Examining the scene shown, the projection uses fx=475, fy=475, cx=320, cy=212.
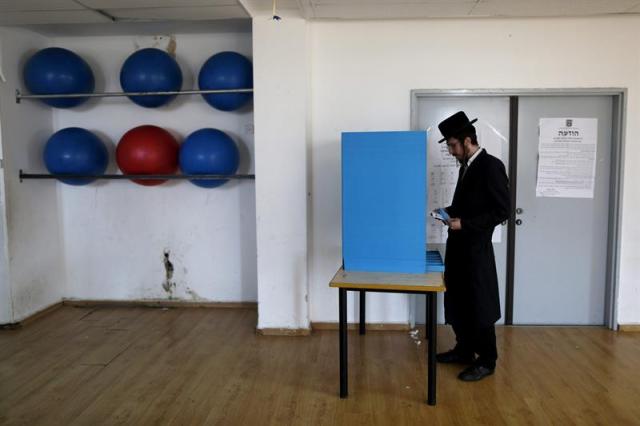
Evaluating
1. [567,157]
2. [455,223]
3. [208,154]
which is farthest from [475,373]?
[208,154]

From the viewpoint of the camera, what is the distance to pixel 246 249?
14.0 feet

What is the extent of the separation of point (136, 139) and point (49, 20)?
41.1 inches

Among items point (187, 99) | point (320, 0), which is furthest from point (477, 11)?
point (187, 99)

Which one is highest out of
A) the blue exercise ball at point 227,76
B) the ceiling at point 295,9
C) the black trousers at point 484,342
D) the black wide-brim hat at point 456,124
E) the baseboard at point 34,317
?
the ceiling at point 295,9

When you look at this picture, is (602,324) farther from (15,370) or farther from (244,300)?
(15,370)

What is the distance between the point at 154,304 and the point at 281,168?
74.3 inches

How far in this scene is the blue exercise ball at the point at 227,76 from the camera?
3.63 m

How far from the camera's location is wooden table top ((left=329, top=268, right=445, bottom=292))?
2459mm

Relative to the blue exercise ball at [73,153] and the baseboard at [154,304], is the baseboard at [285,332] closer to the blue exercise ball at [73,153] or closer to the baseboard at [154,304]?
the baseboard at [154,304]

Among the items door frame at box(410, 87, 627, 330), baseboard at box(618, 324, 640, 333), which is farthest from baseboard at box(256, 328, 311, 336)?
baseboard at box(618, 324, 640, 333)

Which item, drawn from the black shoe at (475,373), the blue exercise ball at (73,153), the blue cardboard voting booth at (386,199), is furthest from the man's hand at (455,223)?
the blue exercise ball at (73,153)

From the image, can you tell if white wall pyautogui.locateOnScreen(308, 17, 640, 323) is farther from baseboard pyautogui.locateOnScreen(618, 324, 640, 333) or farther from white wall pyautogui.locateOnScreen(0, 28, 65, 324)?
white wall pyautogui.locateOnScreen(0, 28, 65, 324)

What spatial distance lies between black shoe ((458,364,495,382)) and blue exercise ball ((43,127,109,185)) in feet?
10.5

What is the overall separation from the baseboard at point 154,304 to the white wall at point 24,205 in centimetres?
23
